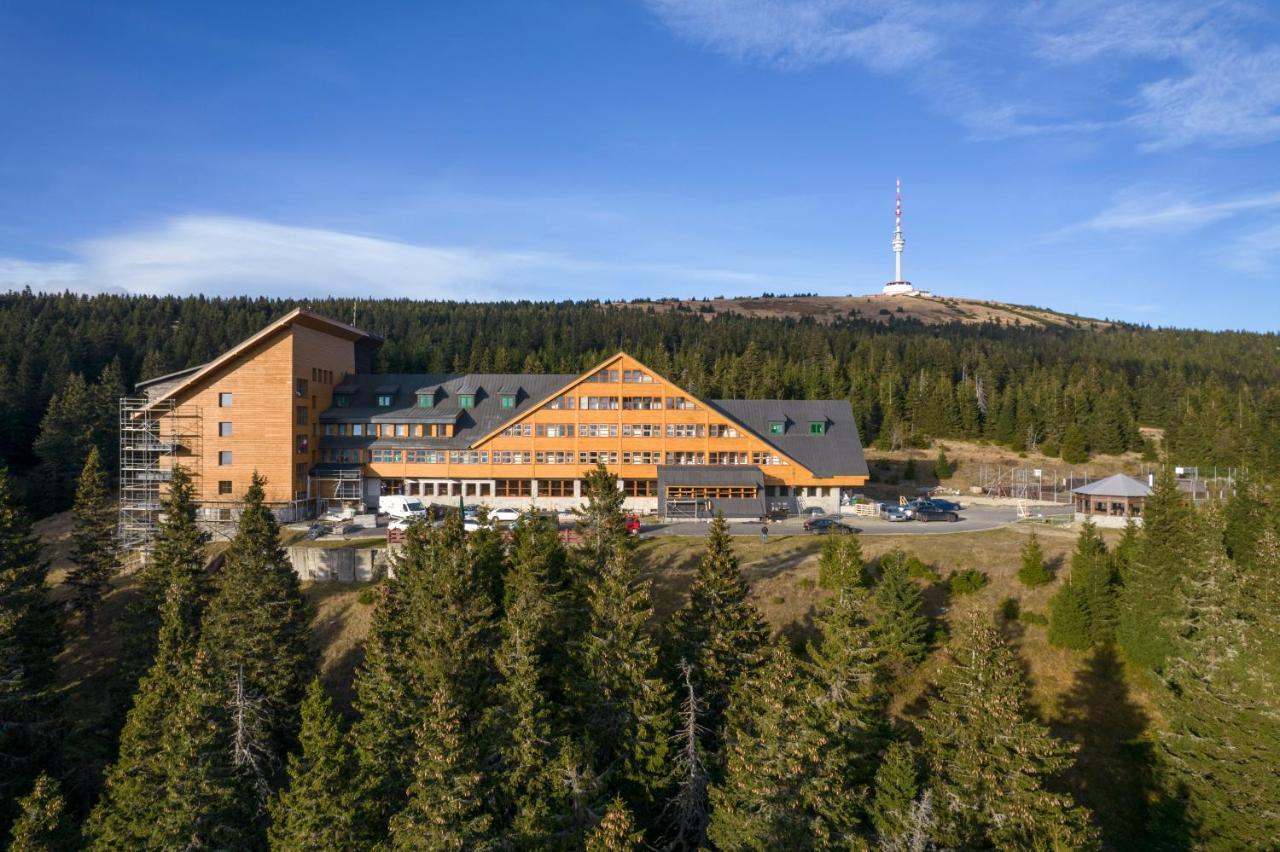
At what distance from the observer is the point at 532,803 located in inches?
1037

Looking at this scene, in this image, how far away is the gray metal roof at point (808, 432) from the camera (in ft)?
217

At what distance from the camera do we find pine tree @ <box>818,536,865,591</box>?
35312 millimetres

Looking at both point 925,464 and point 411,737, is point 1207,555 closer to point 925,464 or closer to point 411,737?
point 411,737

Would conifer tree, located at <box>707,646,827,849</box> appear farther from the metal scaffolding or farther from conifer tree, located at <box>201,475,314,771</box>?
the metal scaffolding

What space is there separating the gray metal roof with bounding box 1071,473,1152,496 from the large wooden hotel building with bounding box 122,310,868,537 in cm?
1784

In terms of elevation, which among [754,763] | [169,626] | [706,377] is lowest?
[754,763]

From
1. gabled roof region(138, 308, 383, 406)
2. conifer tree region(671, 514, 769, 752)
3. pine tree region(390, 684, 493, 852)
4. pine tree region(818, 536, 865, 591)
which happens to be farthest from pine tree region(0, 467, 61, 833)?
pine tree region(818, 536, 865, 591)

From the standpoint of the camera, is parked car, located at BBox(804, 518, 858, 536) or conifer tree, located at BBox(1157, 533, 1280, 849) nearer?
conifer tree, located at BBox(1157, 533, 1280, 849)

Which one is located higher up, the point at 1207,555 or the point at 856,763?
the point at 1207,555

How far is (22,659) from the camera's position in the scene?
37344 mm

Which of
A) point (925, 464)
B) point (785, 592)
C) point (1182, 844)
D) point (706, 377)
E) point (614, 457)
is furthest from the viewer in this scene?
point (706, 377)

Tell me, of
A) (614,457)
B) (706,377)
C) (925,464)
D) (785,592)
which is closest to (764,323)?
(706,377)

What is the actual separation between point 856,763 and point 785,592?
620 inches

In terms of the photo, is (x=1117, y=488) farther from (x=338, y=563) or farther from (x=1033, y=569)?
(x=338, y=563)
